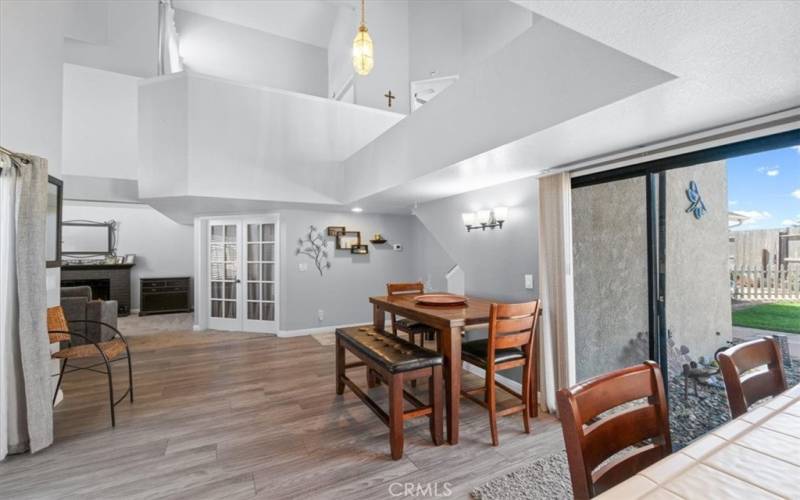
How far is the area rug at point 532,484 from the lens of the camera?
1.88 meters

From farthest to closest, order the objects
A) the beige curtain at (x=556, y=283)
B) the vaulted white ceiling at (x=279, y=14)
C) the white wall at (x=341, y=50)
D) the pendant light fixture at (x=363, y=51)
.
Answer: the vaulted white ceiling at (x=279, y=14), the white wall at (x=341, y=50), the pendant light fixture at (x=363, y=51), the beige curtain at (x=556, y=283)

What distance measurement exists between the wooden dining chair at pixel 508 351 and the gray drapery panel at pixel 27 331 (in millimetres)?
3017

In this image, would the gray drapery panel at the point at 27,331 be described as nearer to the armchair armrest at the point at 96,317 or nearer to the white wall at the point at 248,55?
the armchair armrest at the point at 96,317

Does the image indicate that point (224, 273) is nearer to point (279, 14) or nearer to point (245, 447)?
point (245, 447)

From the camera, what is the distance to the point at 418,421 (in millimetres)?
2770

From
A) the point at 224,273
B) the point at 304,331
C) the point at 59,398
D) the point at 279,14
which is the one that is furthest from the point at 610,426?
the point at 279,14

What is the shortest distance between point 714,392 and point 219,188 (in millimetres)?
5413

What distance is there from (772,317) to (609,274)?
39.4 inches

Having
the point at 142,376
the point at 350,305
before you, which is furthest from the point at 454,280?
the point at 142,376

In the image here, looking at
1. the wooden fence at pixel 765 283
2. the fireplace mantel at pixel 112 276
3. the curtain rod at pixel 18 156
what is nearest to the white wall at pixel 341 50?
the curtain rod at pixel 18 156

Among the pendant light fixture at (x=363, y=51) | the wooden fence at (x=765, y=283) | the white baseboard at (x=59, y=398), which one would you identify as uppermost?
the pendant light fixture at (x=363, y=51)

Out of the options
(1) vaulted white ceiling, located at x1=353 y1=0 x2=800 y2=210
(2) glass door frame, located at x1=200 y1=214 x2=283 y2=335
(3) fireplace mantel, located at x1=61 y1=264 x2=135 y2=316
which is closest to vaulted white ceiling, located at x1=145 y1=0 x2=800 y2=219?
(1) vaulted white ceiling, located at x1=353 y1=0 x2=800 y2=210

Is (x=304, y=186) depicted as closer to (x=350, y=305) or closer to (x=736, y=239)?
(x=350, y=305)

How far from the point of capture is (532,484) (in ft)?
6.47
